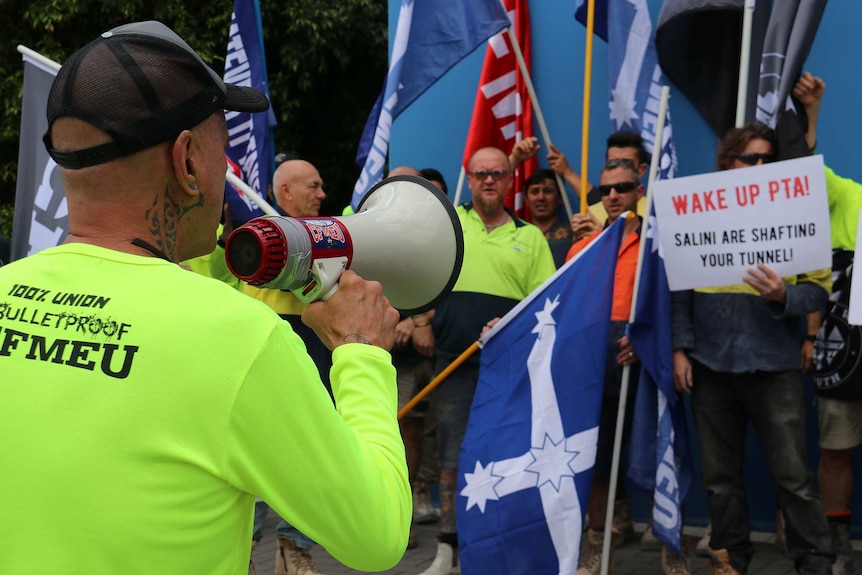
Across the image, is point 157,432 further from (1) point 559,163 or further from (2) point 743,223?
(1) point 559,163

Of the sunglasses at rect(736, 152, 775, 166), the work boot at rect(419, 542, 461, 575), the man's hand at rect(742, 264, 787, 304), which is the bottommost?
the work boot at rect(419, 542, 461, 575)

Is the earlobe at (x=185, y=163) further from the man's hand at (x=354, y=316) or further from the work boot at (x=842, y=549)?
the work boot at (x=842, y=549)

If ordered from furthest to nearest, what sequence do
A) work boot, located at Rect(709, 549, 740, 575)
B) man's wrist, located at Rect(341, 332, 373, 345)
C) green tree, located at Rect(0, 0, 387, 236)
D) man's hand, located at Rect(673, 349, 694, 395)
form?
green tree, located at Rect(0, 0, 387, 236), man's hand, located at Rect(673, 349, 694, 395), work boot, located at Rect(709, 549, 740, 575), man's wrist, located at Rect(341, 332, 373, 345)

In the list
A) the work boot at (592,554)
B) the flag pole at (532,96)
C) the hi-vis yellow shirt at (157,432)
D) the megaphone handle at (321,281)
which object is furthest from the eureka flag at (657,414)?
the hi-vis yellow shirt at (157,432)

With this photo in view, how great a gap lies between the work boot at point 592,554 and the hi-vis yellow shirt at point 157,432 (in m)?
4.38

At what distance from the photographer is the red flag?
720 centimetres

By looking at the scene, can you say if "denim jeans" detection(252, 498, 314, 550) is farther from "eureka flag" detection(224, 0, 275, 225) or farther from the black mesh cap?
the black mesh cap

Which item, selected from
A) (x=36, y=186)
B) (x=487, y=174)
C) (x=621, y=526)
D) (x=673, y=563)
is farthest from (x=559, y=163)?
(x=36, y=186)

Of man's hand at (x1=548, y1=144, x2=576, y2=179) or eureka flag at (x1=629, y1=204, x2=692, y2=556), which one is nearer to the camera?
eureka flag at (x1=629, y1=204, x2=692, y2=556)

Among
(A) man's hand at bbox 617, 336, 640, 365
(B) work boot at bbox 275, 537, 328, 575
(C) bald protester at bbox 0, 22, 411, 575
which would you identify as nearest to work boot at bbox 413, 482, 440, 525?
(B) work boot at bbox 275, 537, 328, 575

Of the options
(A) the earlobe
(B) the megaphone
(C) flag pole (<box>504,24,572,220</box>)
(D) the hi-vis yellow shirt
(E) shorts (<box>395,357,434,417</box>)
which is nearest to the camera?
(D) the hi-vis yellow shirt

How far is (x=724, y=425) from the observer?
521 centimetres

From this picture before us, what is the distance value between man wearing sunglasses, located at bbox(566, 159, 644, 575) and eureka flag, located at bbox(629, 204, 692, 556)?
29cm

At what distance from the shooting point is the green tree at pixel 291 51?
14.6 meters
